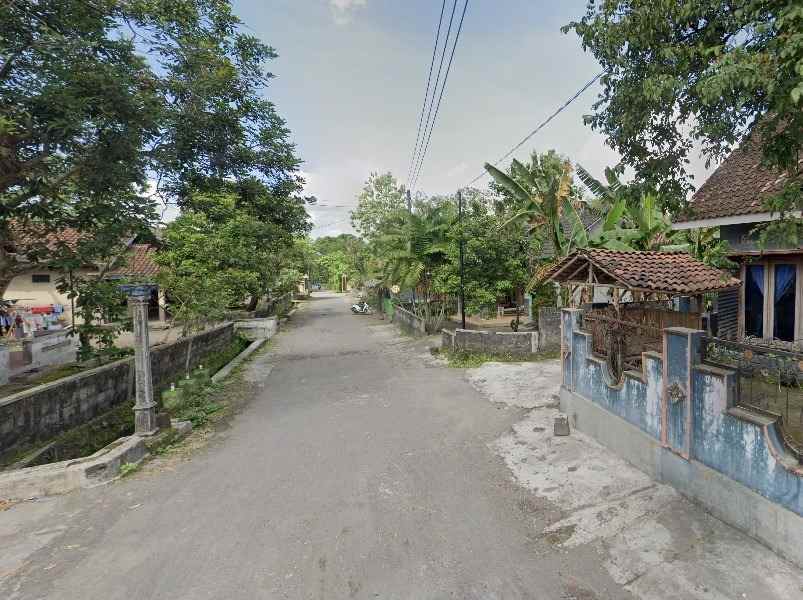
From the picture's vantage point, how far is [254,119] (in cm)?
963

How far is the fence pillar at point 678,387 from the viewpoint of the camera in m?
4.27

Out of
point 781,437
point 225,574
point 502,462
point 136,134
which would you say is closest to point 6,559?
point 225,574

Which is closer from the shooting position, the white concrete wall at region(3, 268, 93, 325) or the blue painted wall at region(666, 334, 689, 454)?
the blue painted wall at region(666, 334, 689, 454)

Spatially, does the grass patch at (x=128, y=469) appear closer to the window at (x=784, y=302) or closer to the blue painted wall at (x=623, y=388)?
the blue painted wall at (x=623, y=388)

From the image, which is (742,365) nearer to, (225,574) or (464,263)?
(225,574)

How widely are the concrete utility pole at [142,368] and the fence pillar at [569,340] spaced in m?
6.45

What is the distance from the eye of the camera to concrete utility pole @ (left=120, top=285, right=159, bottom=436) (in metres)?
6.53

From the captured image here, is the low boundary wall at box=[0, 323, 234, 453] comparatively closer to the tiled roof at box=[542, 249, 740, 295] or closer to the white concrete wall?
the tiled roof at box=[542, 249, 740, 295]

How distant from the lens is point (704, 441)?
4.19 m

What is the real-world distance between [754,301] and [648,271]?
332cm

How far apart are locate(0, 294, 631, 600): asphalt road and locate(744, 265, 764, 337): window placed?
16.0 feet

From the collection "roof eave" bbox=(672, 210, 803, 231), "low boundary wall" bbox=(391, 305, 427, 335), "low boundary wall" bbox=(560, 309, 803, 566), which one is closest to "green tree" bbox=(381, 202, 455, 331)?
"low boundary wall" bbox=(391, 305, 427, 335)

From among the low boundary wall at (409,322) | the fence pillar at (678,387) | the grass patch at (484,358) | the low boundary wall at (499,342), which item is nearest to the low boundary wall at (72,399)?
the grass patch at (484,358)

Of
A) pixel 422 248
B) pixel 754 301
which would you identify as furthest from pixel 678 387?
pixel 422 248
